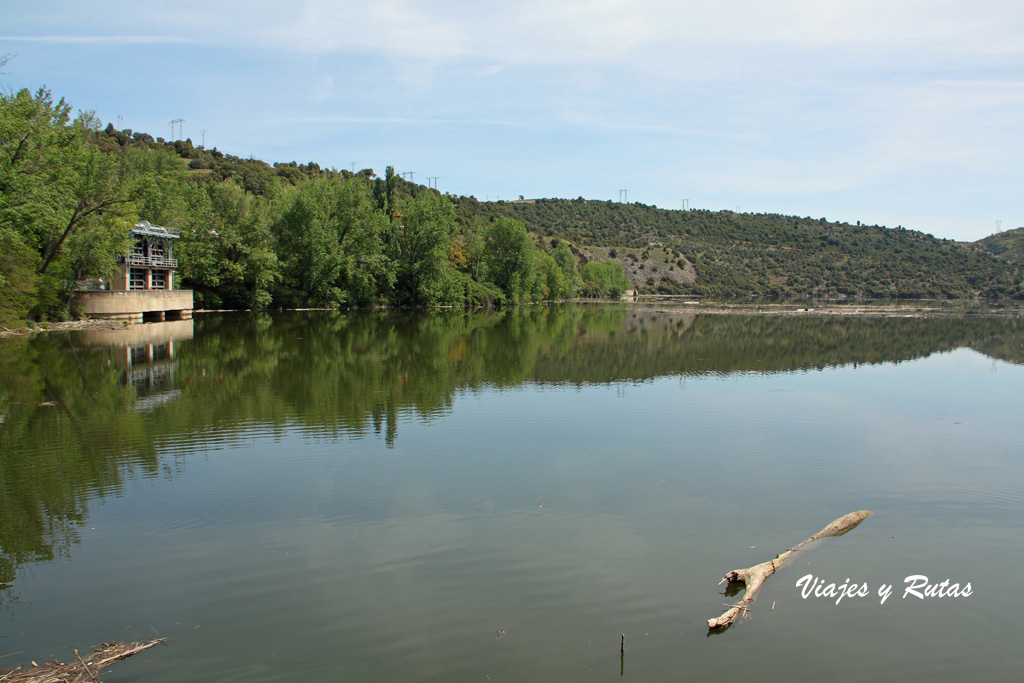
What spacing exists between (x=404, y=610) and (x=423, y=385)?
1227 cm

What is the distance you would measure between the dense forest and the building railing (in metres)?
2.95

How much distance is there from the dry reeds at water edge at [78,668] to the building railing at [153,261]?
42.7m

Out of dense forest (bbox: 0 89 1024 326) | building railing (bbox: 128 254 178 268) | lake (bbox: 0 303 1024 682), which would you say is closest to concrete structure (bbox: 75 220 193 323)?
building railing (bbox: 128 254 178 268)

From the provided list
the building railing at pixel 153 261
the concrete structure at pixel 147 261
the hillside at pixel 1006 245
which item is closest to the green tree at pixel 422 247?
the concrete structure at pixel 147 261

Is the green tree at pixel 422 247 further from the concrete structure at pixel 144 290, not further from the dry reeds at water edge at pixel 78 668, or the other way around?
the dry reeds at water edge at pixel 78 668

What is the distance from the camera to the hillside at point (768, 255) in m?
126

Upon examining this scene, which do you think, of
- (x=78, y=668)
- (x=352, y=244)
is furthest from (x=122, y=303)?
(x=78, y=668)

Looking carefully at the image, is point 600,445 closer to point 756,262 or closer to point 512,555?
point 512,555

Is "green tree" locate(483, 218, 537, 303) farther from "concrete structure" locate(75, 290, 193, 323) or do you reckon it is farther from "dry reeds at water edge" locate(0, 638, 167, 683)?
"dry reeds at water edge" locate(0, 638, 167, 683)

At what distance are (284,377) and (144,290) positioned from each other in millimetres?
27086

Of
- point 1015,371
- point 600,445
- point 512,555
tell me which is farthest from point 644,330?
point 512,555

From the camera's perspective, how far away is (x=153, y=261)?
4453 centimetres

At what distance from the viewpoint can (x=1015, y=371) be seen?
2308cm

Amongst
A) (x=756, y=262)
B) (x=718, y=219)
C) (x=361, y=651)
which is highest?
(x=718, y=219)
